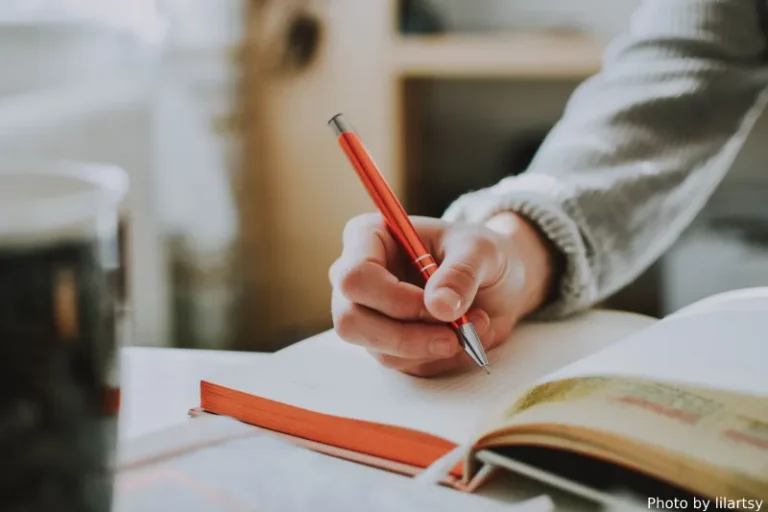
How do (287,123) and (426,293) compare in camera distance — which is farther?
(287,123)

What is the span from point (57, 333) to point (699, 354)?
331 mm

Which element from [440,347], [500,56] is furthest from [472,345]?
[500,56]

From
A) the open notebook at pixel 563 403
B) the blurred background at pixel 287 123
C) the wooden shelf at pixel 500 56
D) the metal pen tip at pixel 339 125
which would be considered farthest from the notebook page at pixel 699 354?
the wooden shelf at pixel 500 56

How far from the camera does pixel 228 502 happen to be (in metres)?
0.34

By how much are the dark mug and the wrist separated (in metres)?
0.38

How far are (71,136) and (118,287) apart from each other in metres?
1.07

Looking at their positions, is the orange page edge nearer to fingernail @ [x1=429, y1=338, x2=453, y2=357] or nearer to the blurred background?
fingernail @ [x1=429, y1=338, x2=453, y2=357]

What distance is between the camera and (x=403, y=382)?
51 centimetres

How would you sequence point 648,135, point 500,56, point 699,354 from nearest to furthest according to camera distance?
point 699,354 < point 648,135 < point 500,56

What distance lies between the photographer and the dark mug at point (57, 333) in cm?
25

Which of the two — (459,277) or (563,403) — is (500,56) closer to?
(459,277)

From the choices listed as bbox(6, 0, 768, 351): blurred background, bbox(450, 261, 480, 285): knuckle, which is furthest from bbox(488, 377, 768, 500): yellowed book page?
bbox(6, 0, 768, 351): blurred background

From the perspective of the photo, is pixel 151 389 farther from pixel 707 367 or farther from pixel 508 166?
pixel 508 166

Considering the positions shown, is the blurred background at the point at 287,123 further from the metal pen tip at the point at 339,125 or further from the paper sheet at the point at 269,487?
the paper sheet at the point at 269,487
